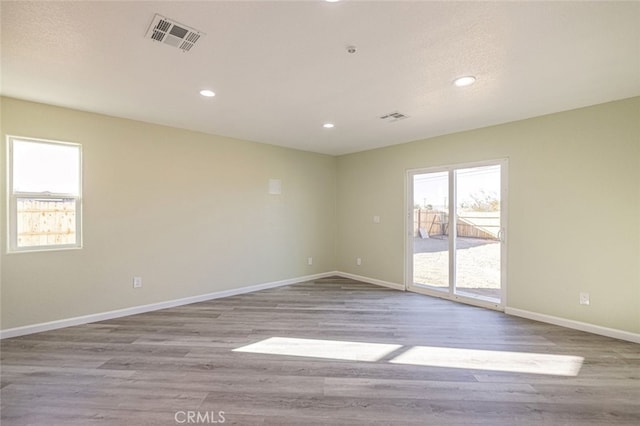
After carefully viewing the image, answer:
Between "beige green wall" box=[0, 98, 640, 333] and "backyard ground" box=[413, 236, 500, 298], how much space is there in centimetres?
25

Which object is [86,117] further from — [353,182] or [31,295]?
[353,182]

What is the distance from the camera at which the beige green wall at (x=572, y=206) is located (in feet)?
9.71

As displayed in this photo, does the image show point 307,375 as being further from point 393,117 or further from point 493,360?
point 393,117

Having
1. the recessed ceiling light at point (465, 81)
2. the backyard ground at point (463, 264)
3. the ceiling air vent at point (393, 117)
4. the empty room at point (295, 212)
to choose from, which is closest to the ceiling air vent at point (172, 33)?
the empty room at point (295, 212)

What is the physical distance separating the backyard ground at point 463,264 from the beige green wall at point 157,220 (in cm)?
217

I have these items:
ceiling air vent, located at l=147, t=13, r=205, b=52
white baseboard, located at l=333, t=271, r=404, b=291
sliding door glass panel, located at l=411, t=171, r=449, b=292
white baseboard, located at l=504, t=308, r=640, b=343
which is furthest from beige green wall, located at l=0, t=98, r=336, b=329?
white baseboard, located at l=504, t=308, r=640, b=343

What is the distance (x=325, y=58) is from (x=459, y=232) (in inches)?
132

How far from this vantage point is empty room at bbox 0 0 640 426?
6.17 ft

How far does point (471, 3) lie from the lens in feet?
5.32

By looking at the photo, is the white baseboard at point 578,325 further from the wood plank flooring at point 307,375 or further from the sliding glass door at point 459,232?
the sliding glass door at point 459,232

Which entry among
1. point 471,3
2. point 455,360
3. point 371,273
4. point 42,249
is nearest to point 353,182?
point 371,273

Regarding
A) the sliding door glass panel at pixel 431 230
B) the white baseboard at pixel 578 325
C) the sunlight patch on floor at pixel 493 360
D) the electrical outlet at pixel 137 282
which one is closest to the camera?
the sunlight patch on floor at pixel 493 360

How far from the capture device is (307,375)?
2328 millimetres

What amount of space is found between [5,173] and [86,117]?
3.24 feet
